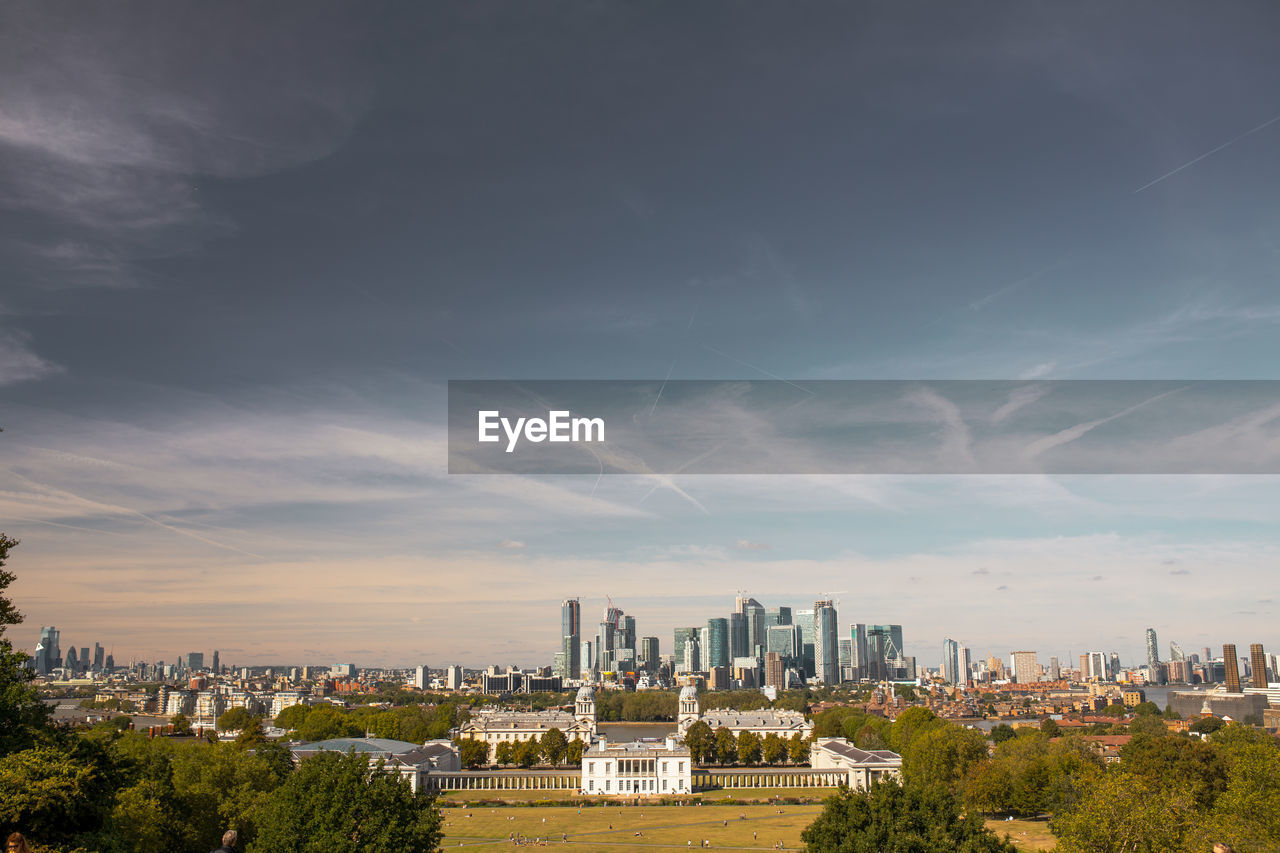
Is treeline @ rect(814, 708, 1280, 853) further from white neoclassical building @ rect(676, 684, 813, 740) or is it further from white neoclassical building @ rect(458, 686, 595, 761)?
white neoclassical building @ rect(458, 686, 595, 761)

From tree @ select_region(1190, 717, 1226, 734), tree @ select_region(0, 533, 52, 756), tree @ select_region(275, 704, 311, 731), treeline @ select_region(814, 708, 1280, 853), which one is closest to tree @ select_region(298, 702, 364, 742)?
tree @ select_region(275, 704, 311, 731)

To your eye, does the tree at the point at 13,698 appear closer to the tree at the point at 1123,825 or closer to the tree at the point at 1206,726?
the tree at the point at 1123,825

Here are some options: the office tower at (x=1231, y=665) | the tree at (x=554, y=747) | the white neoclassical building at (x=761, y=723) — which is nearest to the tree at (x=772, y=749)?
the white neoclassical building at (x=761, y=723)

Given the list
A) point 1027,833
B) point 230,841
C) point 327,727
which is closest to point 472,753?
point 327,727

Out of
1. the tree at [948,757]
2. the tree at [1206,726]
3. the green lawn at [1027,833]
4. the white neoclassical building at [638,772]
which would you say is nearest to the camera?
the green lawn at [1027,833]

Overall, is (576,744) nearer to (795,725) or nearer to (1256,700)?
(795,725)
